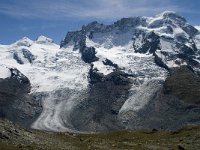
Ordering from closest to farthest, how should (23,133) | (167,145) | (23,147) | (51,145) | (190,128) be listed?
(23,147), (51,145), (23,133), (167,145), (190,128)

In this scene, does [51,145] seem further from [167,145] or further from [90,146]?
[167,145]

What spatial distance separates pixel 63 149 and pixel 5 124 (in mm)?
12107

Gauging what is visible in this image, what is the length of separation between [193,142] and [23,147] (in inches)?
1264

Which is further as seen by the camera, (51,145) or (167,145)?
(167,145)

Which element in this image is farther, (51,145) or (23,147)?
(51,145)

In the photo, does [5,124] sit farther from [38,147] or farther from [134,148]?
[134,148]

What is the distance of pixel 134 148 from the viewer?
75312mm

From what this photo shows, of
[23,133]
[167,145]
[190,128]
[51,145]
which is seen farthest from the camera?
[190,128]

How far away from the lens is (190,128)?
4306 inches

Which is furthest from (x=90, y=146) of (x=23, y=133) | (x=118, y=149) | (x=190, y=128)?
(x=190, y=128)

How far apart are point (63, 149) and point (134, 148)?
13221 mm

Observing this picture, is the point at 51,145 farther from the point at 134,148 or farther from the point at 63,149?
the point at 134,148

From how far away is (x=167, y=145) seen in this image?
81.6 metres

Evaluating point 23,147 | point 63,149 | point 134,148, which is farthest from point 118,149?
point 23,147
